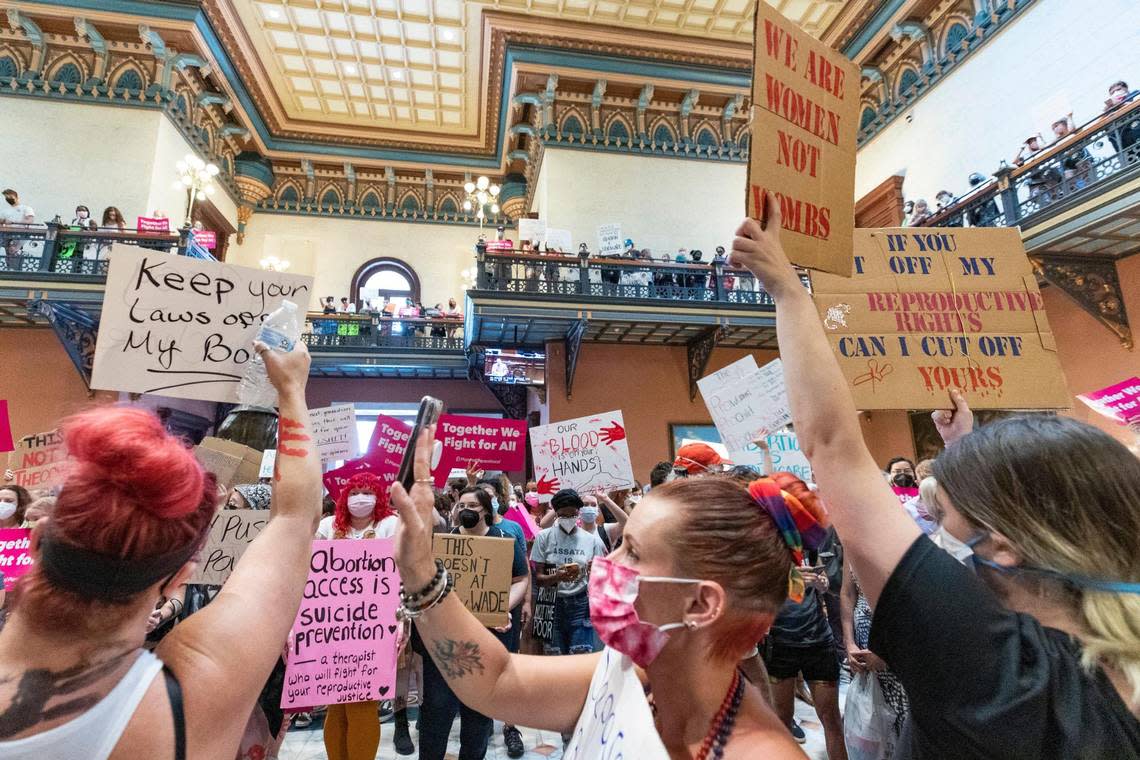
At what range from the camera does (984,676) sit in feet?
2.57

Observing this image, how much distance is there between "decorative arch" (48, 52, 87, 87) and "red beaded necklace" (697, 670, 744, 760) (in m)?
16.9

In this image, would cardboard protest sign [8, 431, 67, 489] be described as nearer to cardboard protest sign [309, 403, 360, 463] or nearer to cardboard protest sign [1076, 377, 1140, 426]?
cardboard protest sign [309, 403, 360, 463]

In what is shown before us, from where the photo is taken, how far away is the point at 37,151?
39.2 feet

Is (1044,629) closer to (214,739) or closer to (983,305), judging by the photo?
(214,739)

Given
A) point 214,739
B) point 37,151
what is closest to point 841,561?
point 214,739

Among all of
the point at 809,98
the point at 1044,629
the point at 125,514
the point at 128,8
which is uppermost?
the point at 128,8

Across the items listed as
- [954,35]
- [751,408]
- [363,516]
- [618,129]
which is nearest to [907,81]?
[954,35]

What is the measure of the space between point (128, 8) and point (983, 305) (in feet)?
53.4

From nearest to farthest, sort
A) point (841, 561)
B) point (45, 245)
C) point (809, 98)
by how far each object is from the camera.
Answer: point (809, 98)
point (841, 561)
point (45, 245)

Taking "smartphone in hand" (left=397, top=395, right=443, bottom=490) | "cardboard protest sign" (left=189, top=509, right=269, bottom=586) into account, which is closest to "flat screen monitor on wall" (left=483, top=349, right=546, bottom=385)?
"cardboard protest sign" (left=189, top=509, right=269, bottom=586)

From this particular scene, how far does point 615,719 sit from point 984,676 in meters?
0.60

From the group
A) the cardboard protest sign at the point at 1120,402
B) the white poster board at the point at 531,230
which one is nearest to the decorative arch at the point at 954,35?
the white poster board at the point at 531,230

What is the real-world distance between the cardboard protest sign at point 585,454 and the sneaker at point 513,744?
214 cm

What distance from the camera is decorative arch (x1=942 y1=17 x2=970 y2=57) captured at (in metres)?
10.9
